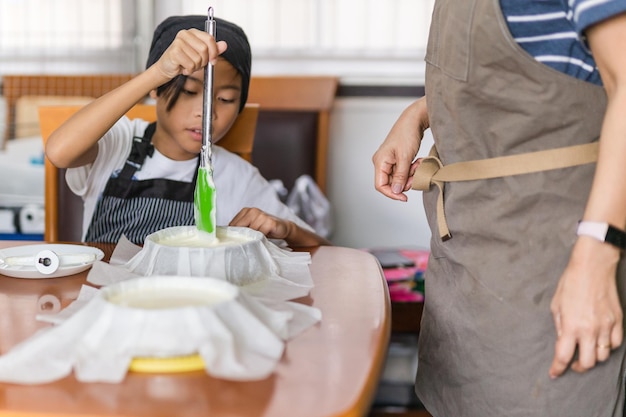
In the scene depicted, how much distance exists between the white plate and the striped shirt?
640mm

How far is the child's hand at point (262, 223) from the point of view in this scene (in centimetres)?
125

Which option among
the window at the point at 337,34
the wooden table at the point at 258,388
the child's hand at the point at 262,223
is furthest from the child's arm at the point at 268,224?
the window at the point at 337,34

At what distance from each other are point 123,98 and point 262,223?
1.03 ft

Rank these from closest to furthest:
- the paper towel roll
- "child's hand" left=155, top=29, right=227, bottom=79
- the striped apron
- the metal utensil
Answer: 1. the metal utensil
2. "child's hand" left=155, top=29, right=227, bottom=79
3. the striped apron
4. the paper towel roll

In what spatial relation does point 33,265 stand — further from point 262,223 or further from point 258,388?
point 258,388

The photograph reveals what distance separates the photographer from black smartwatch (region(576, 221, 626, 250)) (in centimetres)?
76

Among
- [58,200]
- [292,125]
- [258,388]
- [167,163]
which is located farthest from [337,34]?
[258,388]

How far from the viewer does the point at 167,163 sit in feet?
5.22

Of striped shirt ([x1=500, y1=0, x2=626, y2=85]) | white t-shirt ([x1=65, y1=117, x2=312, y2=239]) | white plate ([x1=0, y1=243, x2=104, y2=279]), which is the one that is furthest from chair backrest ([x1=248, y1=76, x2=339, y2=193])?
striped shirt ([x1=500, y1=0, x2=626, y2=85])

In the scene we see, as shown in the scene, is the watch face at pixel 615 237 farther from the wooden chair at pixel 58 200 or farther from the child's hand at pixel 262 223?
the wooden chair at pixel 58 200

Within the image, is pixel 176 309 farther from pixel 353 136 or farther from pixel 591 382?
pixel 353 136

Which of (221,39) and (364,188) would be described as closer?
(221,39)

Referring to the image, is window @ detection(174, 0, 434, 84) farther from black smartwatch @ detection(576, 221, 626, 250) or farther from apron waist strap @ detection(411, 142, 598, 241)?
black smartwatch @ detection(576, 221, 626, 250)

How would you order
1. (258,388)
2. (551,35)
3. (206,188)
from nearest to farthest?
(258,388)
(551,35)
(206,188)
